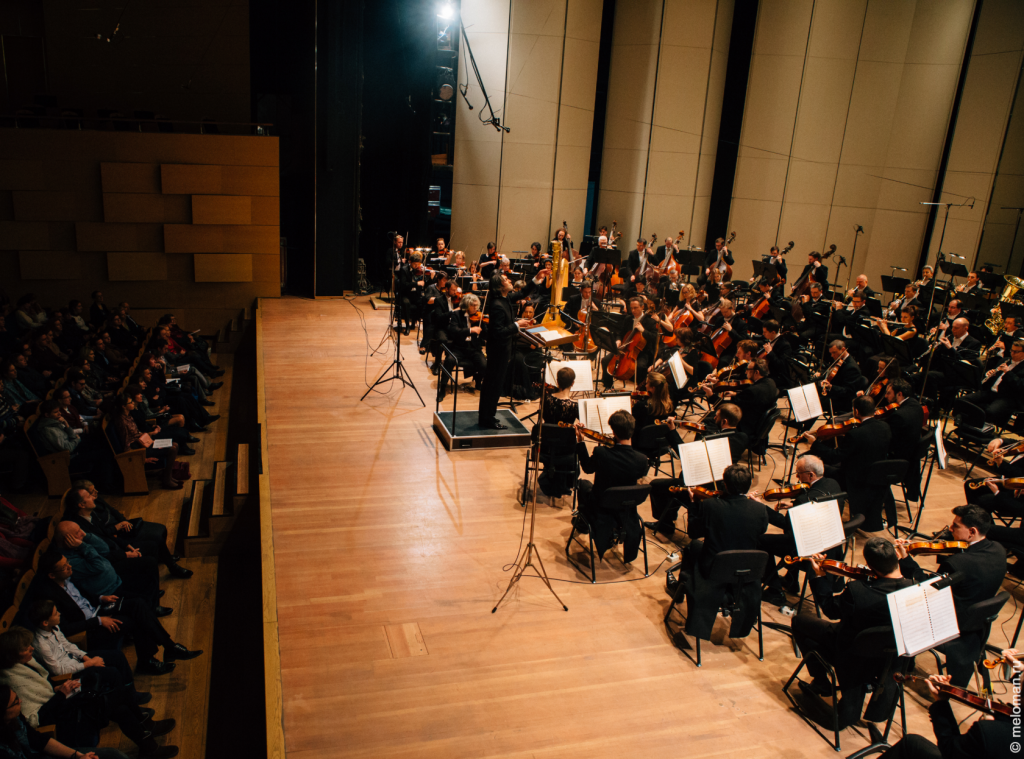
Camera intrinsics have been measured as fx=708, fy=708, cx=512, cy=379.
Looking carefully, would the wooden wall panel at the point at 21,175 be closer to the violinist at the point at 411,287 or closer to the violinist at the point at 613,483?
the violinist at the point at 411,287

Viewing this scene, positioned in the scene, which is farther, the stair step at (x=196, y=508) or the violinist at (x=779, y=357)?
the violinist at (x=779, y=357)

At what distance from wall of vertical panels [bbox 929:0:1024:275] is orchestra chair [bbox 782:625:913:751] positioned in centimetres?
1353

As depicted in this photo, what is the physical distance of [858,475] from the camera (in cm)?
604

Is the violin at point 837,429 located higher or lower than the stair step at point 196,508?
higher

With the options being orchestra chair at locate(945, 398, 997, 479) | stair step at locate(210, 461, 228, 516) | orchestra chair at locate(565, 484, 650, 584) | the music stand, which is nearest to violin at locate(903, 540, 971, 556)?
orchestra chair at locate(565, 484, 650, 584)

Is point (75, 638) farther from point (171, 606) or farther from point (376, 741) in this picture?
point (376, 741)

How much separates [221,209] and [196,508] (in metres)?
7.53

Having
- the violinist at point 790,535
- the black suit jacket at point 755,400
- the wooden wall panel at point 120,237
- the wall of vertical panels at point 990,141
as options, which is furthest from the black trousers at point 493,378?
the wall of vertical panels at point 990,141

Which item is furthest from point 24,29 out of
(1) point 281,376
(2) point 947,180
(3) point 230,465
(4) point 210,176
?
(2) point 947,180

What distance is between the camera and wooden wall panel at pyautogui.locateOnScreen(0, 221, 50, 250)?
12109 millimetres

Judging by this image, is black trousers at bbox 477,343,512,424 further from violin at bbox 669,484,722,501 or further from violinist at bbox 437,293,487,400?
violin at bbox 669,484,722,501

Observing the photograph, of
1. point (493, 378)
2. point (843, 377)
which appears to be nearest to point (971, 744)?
point (493, 378)

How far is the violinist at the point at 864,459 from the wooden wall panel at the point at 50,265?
41.5 feet

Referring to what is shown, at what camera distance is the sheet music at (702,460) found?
536cm
